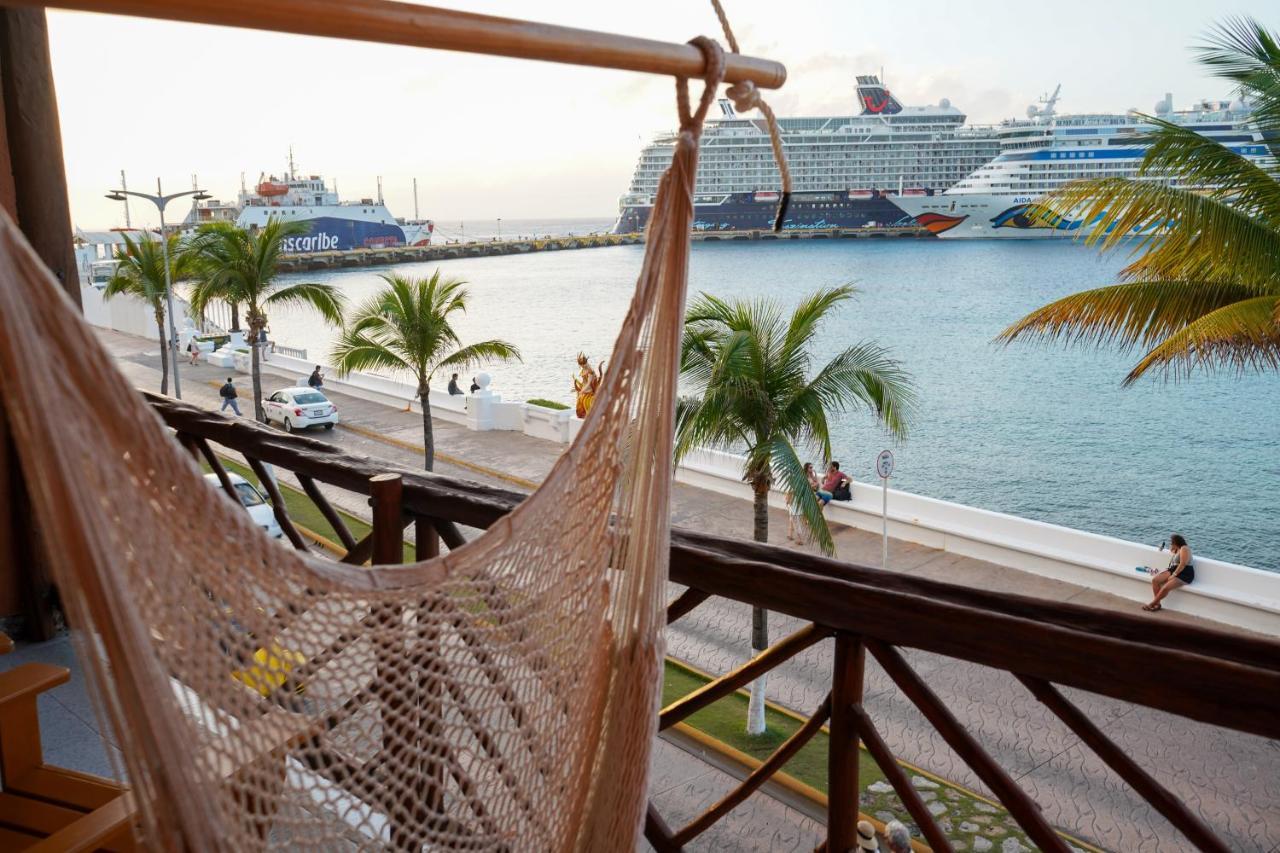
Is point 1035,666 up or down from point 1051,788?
up

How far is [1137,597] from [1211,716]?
8.17m

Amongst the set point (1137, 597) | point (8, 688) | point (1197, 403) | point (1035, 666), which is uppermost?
point (1035, 666)

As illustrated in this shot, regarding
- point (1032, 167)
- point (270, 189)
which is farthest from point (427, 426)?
point (1032, 167)

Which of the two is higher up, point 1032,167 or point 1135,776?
point 1032,167

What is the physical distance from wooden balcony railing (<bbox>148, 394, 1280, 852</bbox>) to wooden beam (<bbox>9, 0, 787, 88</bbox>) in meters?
0.56

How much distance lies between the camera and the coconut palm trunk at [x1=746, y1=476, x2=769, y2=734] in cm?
540

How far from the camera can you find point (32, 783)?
1453 mm

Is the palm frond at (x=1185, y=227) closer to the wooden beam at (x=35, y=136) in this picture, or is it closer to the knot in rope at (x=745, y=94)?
the wooden beam at (x=35, y=136)

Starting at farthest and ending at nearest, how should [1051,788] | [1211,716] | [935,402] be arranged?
[935,402], [1051,788], [1211,716]

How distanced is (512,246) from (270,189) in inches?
893

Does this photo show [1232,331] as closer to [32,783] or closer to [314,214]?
[32,783]

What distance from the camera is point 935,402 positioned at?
2770 centimetres

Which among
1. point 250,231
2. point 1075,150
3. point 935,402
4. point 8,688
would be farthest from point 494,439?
point 1075,150

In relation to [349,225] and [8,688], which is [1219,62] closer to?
[8,688]
